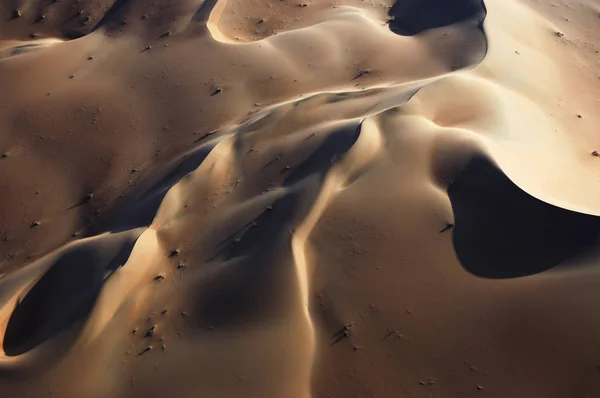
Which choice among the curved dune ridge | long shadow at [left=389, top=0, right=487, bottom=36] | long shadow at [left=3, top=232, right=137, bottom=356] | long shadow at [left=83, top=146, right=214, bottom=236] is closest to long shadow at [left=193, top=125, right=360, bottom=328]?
the curved dune ridge

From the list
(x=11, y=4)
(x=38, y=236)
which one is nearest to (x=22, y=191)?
(x=38, y=236)

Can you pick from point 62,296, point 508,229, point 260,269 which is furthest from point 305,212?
point 62,296

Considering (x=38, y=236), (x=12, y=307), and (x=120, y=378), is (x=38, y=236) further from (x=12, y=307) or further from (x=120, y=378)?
(x=120, y=378)

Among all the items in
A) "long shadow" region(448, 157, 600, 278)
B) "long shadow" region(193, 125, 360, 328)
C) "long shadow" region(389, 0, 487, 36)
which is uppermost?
"long shadow" region(193, 125, 360, 328)

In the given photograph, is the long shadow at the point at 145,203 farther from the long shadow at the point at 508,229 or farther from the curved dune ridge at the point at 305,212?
the long shadow at the point at 508,229

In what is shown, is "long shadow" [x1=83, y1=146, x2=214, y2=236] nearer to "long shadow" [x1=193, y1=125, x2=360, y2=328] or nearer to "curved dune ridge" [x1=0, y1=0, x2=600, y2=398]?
"curved dune ridge" [x1=0, y1=0, x2=600, y2=398]

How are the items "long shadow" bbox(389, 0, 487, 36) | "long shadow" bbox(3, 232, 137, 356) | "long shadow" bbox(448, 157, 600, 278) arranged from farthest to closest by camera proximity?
"long shadow" bbox(389, 0, 487, 36)
"long shadow" bbox(3, 232, 137, 356)
"long shadow" bbox(448, 157, 600, 278)

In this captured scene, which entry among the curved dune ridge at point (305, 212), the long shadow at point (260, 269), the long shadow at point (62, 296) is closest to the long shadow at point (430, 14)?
the curved dune ridge at point (305, 212)
